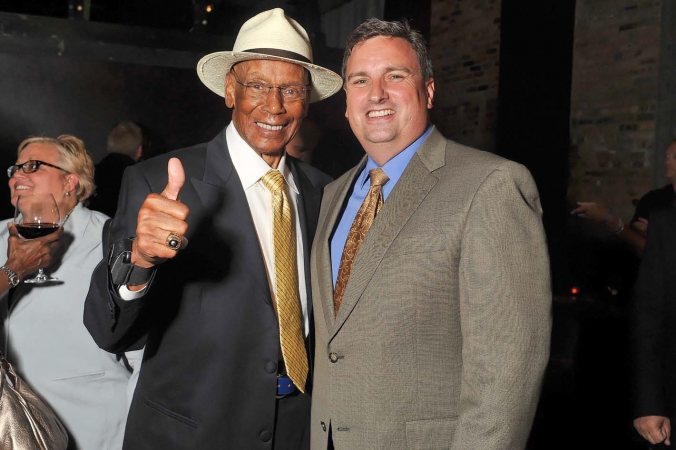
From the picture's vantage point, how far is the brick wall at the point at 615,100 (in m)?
6.15

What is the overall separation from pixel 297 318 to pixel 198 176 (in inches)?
21.2

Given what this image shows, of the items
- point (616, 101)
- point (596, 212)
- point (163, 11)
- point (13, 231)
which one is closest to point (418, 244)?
point (13, 231)

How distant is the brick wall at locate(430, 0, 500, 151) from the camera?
7621mm

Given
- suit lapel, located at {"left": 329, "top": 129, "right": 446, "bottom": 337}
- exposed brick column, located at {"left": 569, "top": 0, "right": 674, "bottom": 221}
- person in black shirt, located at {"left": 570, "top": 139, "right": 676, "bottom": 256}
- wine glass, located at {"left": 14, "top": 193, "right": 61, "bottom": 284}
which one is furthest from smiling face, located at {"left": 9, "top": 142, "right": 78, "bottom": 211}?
exposed brick column, located at {"left": 569, "top": 0, "right": 674, "bottom": 221}

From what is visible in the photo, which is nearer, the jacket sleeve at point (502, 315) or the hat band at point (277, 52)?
the jacket sleeve at point (502, 315)

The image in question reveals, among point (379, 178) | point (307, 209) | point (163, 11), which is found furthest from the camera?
point (163, 11)

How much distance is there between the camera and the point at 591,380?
194 inches

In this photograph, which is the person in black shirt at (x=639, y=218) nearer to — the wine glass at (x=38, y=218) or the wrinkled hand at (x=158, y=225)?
the wine glass at (x=38, y=218)

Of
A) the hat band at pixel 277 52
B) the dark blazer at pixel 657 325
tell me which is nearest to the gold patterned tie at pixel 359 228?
the hat band at pixel 277 52

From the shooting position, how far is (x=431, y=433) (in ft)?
5.82

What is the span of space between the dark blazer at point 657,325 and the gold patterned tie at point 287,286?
144cm

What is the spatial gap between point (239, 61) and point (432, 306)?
118 cm

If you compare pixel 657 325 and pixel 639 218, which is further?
pixel 639 218

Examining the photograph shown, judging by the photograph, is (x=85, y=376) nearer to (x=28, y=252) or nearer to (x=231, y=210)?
(x=28, y=252)
